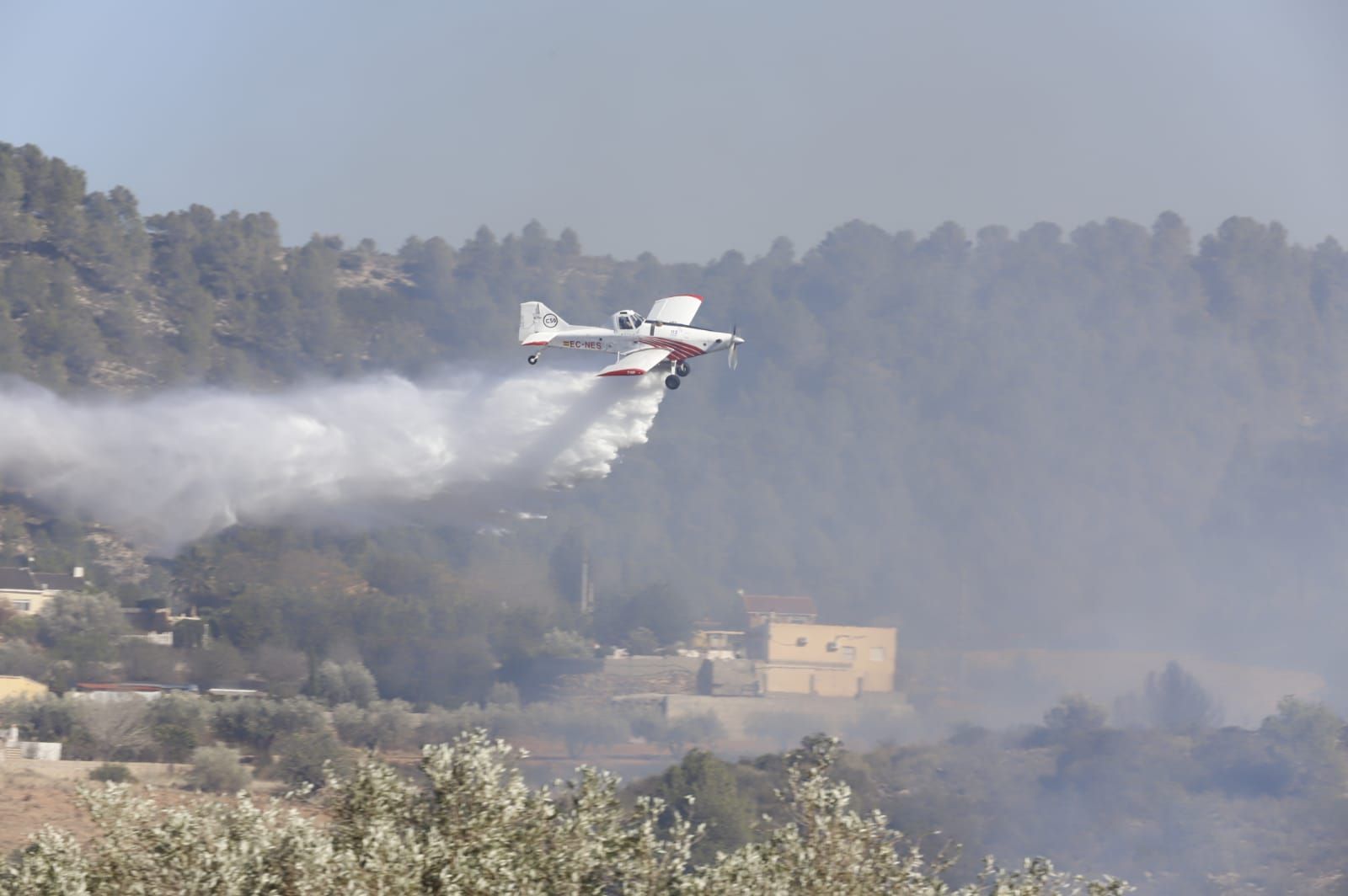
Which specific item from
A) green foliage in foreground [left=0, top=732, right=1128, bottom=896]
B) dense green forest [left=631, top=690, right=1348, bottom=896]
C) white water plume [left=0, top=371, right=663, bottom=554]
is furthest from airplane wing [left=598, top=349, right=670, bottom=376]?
dense green forest [left=631, top=690, right=1348, bottom=896]

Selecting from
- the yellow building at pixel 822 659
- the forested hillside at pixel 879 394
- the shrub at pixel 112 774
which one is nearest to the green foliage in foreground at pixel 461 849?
the shrub at pixel 112 774

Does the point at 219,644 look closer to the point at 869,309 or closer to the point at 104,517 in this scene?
the point at 104,517

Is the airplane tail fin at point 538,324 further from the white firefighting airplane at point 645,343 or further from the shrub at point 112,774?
the shrub at point 112,774

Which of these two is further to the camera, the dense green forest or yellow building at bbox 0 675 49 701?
the dense green forest

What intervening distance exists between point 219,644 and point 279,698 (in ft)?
18.3

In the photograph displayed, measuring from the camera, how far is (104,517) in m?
58.0

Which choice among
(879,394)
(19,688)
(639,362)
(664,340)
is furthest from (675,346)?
(879,394)

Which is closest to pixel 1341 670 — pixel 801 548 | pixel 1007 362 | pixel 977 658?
pixel 977 658

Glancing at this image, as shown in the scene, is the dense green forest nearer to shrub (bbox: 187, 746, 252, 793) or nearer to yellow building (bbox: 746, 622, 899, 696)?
yellow building (bbox: 746, 622, 899, 696)

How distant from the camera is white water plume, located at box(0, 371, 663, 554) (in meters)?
44.5

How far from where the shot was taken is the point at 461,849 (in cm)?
1448

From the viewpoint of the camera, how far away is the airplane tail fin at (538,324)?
41.4 metres

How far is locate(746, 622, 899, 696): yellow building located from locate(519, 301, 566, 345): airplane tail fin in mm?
53158

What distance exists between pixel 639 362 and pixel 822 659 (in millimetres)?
60609
